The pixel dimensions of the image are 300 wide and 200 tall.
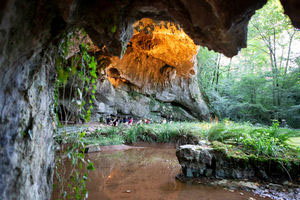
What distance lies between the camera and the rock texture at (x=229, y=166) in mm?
3600

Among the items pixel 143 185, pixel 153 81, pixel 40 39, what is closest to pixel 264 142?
pixel 143 185

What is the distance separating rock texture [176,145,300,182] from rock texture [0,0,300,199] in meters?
2.80

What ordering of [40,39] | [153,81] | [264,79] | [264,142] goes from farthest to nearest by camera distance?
[153,81], [264,79], [264,142], [40,39]

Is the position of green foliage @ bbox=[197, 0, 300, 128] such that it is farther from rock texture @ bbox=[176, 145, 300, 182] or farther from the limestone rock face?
rock texture @ bbox=[176, 145, 300, 182]

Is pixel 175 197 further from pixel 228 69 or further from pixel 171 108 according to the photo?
pixel 228 69

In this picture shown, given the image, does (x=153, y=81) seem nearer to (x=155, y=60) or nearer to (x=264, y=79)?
(x=155, y=60)

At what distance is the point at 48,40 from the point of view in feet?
4.90

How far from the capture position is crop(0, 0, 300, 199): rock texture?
4.01 feet

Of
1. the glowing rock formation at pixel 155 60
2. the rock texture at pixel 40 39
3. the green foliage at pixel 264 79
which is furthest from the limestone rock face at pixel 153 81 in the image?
the rock texture at pixel 40 39

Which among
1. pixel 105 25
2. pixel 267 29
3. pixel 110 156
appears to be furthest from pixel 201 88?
pixel 105 25

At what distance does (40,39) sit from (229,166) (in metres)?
4.26

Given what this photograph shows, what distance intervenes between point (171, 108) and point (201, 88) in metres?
4.70

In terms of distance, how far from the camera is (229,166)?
3814mm

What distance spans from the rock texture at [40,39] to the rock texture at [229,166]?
2800 mm
